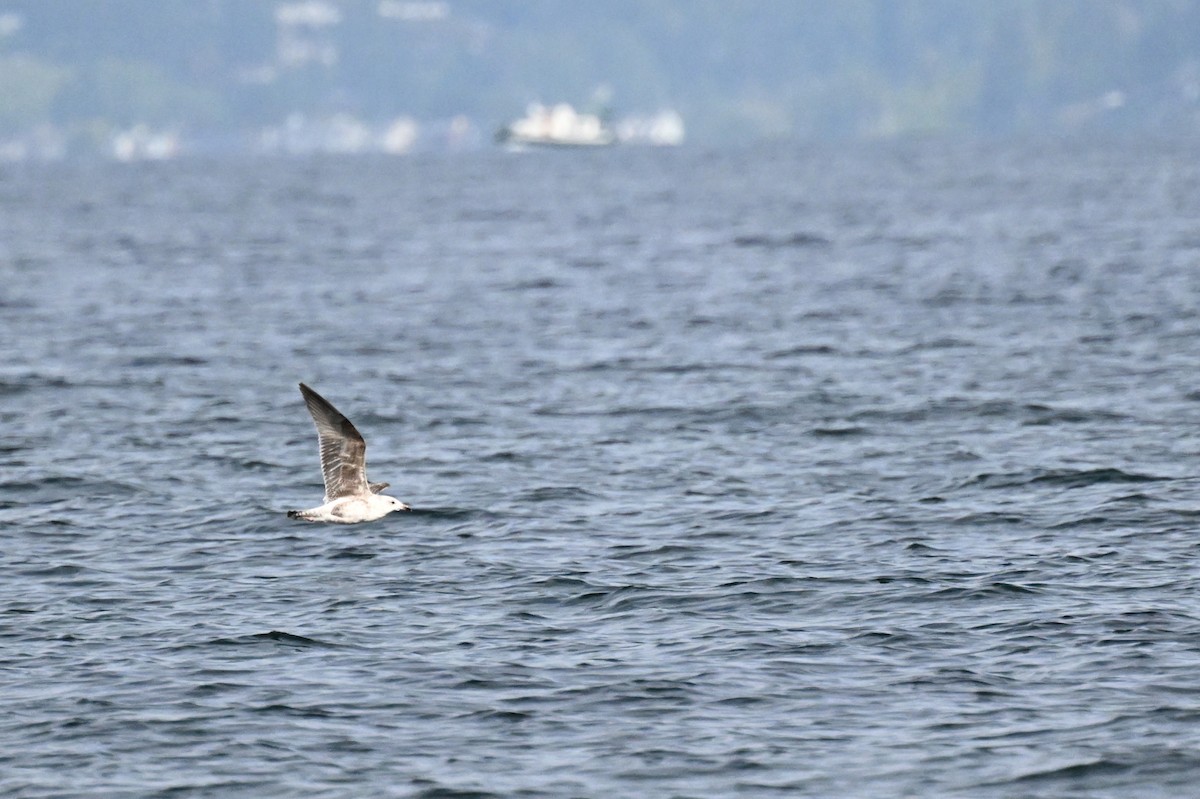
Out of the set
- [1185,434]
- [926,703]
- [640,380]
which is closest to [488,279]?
[640,380]

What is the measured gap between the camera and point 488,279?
56.9 m

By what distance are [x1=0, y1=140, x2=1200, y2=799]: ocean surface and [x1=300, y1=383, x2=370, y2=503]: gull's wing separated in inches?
33.0

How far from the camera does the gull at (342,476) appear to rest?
2152 cm

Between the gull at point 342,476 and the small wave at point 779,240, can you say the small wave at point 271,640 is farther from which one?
the small wave at point 779,240

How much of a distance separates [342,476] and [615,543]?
3.27 meters

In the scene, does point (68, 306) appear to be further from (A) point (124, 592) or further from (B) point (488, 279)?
(A) point (124, 592)

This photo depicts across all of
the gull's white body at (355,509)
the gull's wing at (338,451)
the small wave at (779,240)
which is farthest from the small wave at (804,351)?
the small wave at (779,240)

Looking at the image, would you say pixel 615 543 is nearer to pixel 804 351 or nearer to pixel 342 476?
pixel 342 476

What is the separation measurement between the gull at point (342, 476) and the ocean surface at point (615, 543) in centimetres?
55

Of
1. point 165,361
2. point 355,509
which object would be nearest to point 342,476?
point 355,509

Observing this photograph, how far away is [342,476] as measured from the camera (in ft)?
72.6

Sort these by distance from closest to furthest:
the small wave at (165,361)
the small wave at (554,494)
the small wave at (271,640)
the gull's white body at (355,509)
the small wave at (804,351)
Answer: the small wave at (271,640), the gull's white body at (355,509), the small wave at (554,494), the small wave at (165,361), the small wave at (804,351)

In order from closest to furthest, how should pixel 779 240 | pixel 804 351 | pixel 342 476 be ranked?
pixel 342 476, pixel 804 351, pixel 779 240

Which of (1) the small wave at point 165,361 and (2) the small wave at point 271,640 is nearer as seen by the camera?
(2) the small wave at point 271,640
